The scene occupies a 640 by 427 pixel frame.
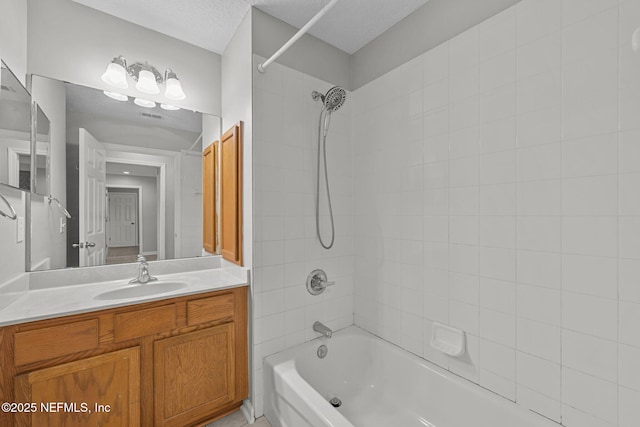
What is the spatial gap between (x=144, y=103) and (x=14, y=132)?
0.77 m

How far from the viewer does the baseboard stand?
1.75 meters

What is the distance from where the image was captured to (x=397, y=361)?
186 cm

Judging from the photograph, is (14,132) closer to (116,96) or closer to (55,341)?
(116,96)

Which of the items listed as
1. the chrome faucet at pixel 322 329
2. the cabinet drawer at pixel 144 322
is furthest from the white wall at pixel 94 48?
the chrome faucet at pixel 322 329

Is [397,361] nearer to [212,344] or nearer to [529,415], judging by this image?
[529,415]

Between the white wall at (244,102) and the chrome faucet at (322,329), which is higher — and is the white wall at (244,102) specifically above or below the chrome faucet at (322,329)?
above

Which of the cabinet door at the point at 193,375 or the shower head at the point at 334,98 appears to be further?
the shower head at the point at 334,98

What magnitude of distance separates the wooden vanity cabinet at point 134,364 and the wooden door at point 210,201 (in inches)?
24.0

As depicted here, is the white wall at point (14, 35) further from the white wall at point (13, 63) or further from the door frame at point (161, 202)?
the door frame at point (161, 202)

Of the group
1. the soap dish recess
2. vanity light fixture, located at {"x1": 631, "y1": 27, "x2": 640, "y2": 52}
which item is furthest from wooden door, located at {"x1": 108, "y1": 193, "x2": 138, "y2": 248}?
vanity light fixture, located at {"x1": 631, "y1": 27, "x2": 640, "y2": 52}

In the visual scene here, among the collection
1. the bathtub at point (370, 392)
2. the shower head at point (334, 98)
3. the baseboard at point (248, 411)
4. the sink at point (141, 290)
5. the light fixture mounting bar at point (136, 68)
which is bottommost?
the baseboard at point (248, 411)

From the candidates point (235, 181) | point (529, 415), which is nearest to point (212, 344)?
point (235, 181)

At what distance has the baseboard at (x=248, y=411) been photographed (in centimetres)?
175

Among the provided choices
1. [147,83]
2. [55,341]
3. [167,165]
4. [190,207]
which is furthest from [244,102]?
[55,341]
